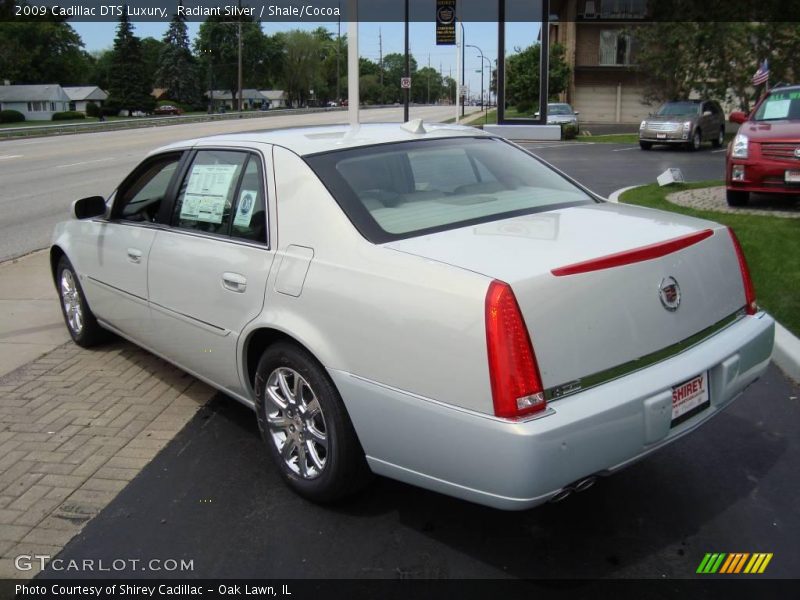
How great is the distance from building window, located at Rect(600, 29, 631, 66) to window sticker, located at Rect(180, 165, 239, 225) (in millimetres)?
48153

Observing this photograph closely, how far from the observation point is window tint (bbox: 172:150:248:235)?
157 inches

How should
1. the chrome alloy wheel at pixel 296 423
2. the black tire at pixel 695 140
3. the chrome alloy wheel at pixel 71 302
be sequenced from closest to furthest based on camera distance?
the chrome alloy wheel at pixel 296 423, the chrome alloy wheel at pixel 71 302, the black tire at pixel 695 140

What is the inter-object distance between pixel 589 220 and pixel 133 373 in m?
3.40

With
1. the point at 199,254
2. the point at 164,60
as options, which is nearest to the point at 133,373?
the point at 199,254

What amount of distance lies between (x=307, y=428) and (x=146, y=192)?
241cm

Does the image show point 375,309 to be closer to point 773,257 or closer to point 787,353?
point 787,353

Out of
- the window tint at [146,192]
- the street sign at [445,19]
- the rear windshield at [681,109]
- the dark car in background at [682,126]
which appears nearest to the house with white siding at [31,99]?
the street sign at [445,19]

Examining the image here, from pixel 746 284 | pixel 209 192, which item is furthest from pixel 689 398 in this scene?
pixel 209 192

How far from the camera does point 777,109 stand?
428 inches

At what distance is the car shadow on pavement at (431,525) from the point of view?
3.01 m

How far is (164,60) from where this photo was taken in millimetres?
110562

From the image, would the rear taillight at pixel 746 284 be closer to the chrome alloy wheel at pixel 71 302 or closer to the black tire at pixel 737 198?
the chrome alloy wheel at pixel 71 302

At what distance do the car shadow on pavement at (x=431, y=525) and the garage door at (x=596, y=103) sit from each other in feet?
160

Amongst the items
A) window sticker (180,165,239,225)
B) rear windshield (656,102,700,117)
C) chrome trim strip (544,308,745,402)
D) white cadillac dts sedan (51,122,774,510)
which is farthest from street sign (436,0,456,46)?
chrome trim strip (544,308,745,402)
